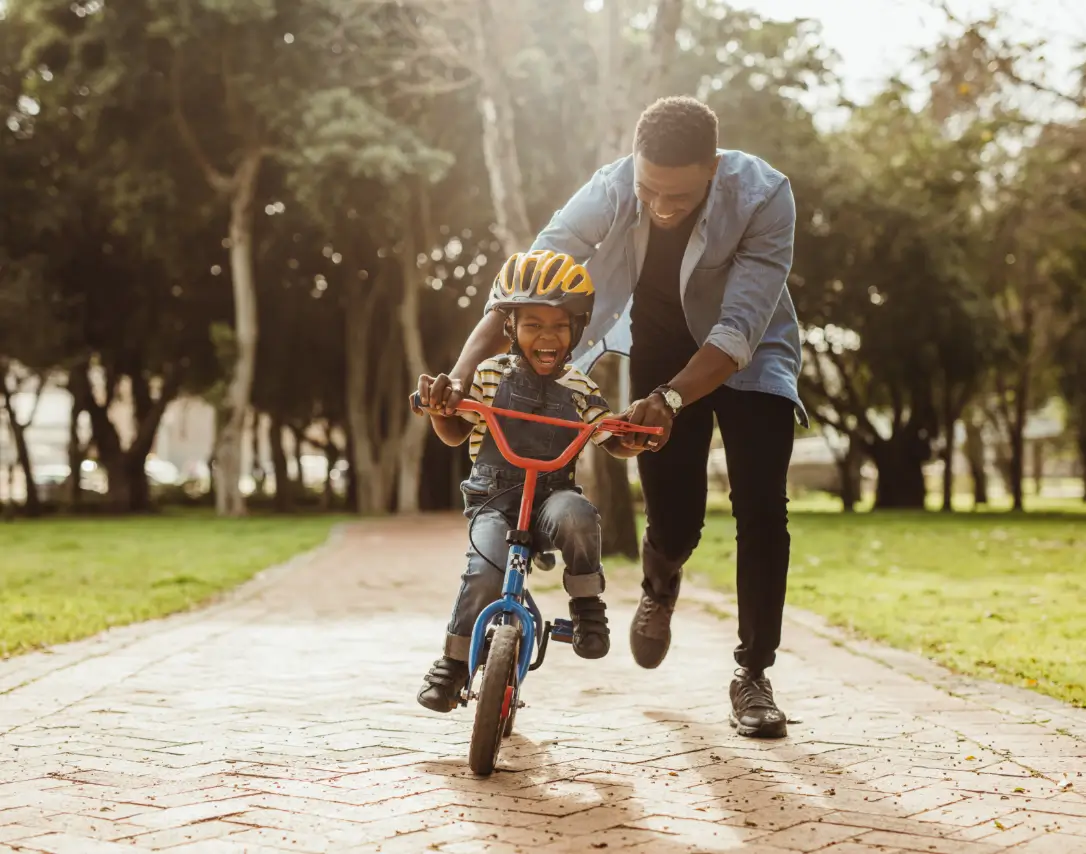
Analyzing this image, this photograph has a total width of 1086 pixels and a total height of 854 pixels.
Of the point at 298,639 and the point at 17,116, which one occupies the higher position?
the point at 17,116

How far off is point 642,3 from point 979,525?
9919mm

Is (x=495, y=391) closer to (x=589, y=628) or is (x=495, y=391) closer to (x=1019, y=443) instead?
(x=589, y=628)

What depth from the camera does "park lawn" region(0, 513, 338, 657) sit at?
8.30 m

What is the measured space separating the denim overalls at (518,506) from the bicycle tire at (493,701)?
11.0 inches

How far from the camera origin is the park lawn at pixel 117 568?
830cm

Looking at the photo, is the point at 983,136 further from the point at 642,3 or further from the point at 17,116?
the point at 17,116

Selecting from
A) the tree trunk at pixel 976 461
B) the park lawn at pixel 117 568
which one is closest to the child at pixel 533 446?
the park lawn at pixel 117 568

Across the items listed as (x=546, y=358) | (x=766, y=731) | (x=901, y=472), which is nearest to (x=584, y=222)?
(x=546, y=358)

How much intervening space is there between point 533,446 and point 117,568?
31.6 feet

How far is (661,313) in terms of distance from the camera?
193 inches

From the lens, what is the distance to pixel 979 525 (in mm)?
21578

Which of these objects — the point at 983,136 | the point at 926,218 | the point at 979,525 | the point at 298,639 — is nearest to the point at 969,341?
the point at 926,218

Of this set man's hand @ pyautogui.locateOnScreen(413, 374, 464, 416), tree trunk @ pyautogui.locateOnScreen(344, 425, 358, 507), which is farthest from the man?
tree trunk @ pyautogui.locateOnScreen(344, 425, 358, 507)

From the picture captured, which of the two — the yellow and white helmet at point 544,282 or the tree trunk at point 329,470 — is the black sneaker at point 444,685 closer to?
the yellow and white helmet at point 544,282
